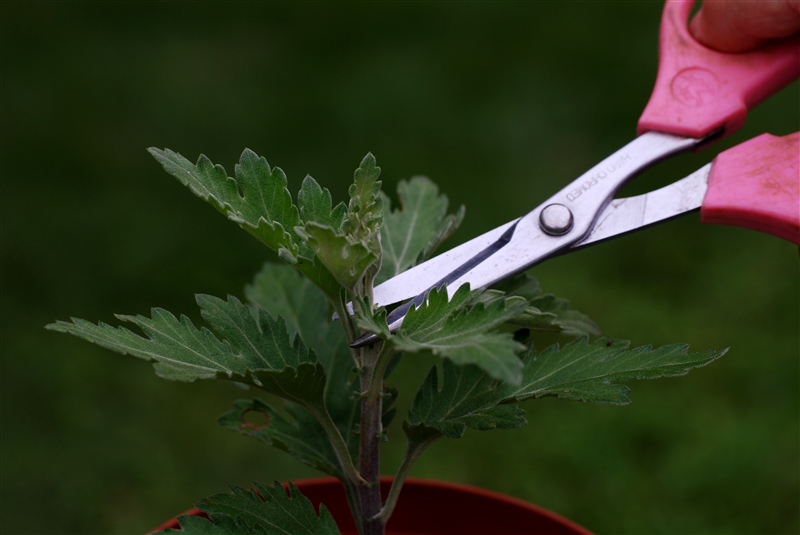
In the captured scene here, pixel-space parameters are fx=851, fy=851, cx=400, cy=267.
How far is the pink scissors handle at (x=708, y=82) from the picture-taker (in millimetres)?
825

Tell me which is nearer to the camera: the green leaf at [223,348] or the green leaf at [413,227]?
the green leaf at [223,348]

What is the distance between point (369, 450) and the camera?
0.72m

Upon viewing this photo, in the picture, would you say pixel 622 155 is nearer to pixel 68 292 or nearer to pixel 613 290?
pixel 613 290

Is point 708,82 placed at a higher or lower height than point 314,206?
lower

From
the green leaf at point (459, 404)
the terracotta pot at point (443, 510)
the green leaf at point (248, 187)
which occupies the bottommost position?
the terracotta pot at point (443, 510)

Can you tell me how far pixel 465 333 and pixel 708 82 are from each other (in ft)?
1.43

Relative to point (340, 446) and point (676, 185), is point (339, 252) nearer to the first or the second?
point (340, 446)

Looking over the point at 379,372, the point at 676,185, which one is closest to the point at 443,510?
the point at 379,372

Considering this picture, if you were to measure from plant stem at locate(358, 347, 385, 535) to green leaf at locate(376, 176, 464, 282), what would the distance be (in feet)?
0.39

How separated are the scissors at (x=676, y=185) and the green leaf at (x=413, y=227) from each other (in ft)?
0.21

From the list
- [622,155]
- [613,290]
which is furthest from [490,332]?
[613,290]

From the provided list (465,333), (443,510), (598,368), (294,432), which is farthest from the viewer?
(443,510)

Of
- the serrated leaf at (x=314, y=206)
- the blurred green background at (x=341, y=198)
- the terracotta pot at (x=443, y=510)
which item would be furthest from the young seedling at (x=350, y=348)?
Answer: the blurred green background at (x=341, y=198)

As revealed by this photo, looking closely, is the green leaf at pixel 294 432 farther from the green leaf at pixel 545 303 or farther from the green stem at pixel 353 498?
the green leaf at pixel 545 303
